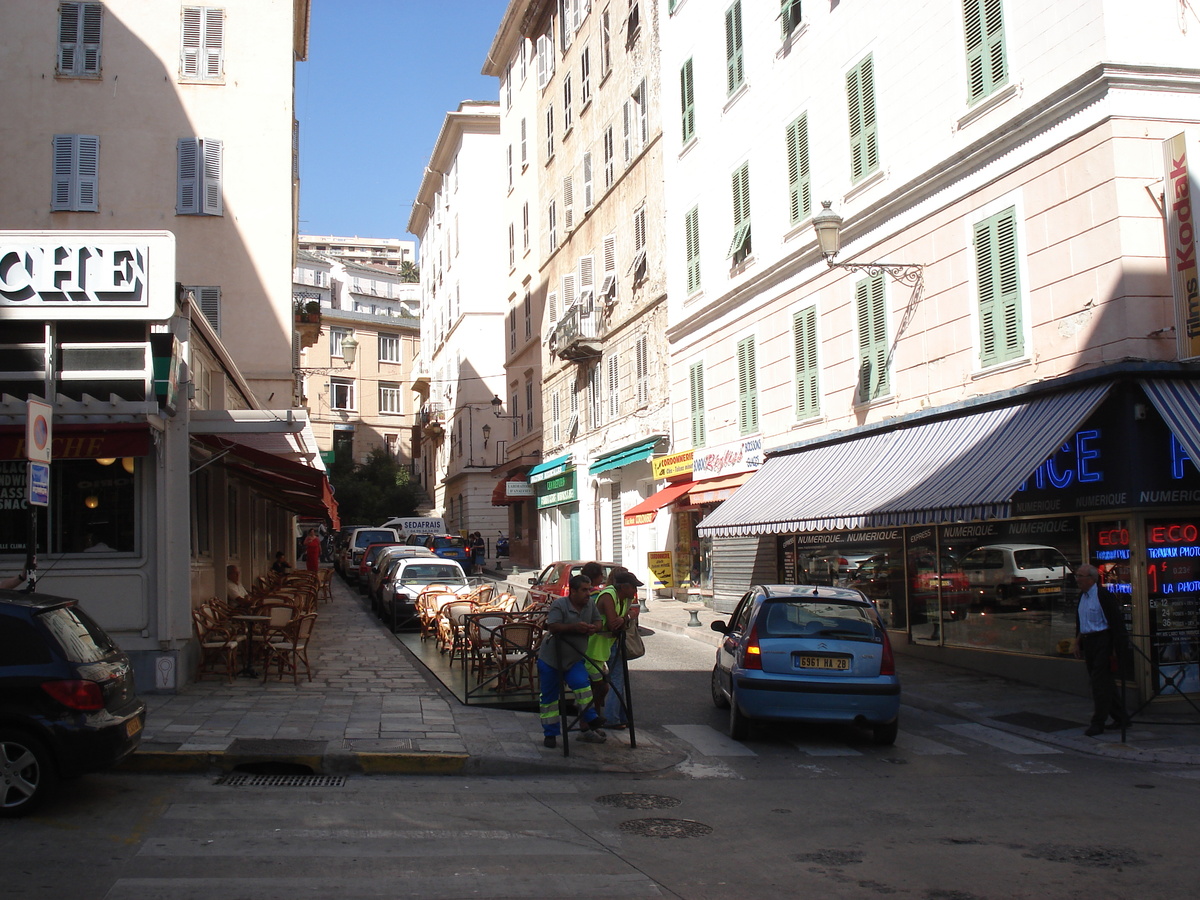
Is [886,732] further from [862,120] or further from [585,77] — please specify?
[585,77]

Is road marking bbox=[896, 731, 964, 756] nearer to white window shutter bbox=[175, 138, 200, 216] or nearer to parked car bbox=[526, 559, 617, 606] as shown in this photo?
parked car bbox=[526, 559, 617, 606]

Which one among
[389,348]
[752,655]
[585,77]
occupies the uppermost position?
[585,77]

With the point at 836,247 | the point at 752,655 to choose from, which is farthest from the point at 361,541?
the point at 752,655

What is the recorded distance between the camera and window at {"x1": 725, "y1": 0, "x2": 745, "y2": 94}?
894 inches

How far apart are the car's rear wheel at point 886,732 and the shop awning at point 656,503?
14.0m

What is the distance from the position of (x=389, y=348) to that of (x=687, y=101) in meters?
50.2

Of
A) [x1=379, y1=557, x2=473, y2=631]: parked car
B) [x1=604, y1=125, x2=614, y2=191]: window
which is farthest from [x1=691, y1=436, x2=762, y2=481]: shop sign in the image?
[x1=604, y1=125, x2=614, y2=191]: window

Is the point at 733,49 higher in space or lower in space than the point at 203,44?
lower

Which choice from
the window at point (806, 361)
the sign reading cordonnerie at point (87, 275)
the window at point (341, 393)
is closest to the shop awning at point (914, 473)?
the window at point (806, 361)

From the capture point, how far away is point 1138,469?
11.8m

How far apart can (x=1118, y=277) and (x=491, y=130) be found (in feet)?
147

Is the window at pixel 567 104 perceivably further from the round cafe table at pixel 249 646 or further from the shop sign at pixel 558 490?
the round cafe table at pixel 249 646

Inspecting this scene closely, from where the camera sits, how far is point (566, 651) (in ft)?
33.4

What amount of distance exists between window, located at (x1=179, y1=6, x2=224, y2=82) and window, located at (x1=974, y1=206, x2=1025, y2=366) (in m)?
19.9
